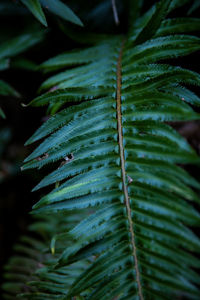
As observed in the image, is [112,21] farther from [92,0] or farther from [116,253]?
[116,253]

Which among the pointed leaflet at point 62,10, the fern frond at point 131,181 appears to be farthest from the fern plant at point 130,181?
the pointed leaflet at point 62,10

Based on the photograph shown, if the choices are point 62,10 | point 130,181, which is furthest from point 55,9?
point 130,181

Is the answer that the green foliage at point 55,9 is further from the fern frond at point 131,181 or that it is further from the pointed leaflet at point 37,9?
the fern frond at point 131,181

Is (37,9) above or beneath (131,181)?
above

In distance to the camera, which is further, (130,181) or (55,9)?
(55,9)

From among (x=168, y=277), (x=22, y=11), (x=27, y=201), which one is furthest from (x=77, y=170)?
(x=27, y=201)

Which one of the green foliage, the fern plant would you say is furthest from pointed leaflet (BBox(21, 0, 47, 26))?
the fern plant

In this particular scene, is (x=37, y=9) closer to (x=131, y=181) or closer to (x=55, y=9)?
(x=55, y=9)

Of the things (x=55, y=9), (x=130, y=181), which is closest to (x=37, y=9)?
(x=55, y=9)

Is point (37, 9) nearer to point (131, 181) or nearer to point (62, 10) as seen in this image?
point (62, 10)
